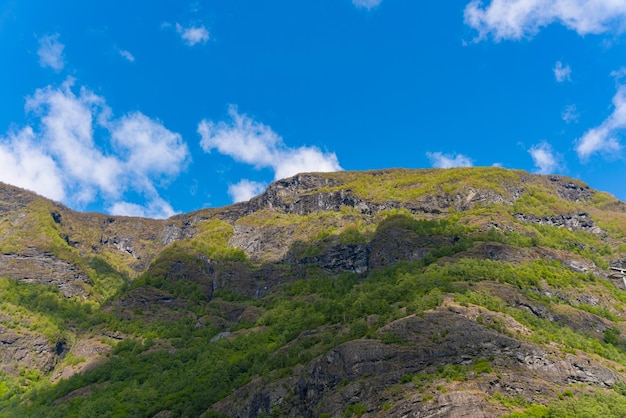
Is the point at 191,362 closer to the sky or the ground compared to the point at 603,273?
closer to the ground

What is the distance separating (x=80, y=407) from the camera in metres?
134

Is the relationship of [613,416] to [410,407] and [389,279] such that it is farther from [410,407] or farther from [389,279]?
[389,279]

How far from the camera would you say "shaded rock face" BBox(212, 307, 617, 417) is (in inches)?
3376

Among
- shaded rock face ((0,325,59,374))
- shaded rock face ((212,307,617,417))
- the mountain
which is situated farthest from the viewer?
shaded rock face ((0,325,59,374))

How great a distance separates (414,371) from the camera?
9419 centimetres

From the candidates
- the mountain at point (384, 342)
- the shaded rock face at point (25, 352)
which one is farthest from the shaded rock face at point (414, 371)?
the shaded rock face at point (25, 352)

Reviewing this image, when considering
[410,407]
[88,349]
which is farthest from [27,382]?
[410,407]

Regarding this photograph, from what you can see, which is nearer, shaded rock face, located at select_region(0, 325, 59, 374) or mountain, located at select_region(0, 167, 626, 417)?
mountain, located at select_region(0, 167, 626, 417)

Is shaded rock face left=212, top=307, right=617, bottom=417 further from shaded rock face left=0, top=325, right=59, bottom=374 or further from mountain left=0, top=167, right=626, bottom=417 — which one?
shaded rock face left=0, top=325, right=59, bottom=374

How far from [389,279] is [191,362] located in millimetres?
65210

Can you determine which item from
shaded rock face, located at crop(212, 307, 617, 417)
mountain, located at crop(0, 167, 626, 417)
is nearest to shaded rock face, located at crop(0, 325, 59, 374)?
mountain, located at crop(0, 167, 626, 417)

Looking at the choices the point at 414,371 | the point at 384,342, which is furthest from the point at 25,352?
the point at 414,371

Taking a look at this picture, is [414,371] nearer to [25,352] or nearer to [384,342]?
[384,342]

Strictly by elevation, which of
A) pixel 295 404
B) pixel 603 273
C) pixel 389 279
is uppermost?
pixel 603 273
